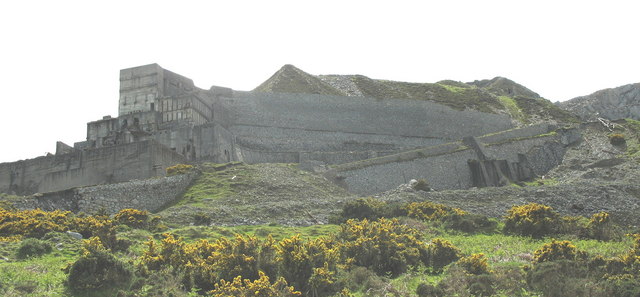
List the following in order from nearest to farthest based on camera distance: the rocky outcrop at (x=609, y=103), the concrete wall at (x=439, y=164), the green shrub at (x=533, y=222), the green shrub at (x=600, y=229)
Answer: the green shrub at (x=600, y=229)
the green shrub at (x=533, y=222)
the concrete wall at (x=439, y=164)
the rocky outcrop at (x=609, y=103)

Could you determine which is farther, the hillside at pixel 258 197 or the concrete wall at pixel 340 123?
the concrete wall at pixel 340 123

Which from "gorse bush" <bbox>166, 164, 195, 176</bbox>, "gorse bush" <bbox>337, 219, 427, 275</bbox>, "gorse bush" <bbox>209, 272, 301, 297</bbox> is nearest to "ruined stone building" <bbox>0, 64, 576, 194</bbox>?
"gorse bush" <bbox>166, 164, 195, 176</bbox>

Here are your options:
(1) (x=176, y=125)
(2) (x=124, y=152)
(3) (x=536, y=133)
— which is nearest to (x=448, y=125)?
(3) (x=536, y=133)

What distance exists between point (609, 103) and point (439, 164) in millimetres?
51144

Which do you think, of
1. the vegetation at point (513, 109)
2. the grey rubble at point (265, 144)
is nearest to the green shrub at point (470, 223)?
the grey rubble at point (265, 144)

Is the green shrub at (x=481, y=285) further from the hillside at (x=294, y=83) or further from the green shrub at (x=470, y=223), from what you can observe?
the hillside at (x=294, y=83)

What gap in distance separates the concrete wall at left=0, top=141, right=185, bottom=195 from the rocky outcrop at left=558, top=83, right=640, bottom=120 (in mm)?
58358

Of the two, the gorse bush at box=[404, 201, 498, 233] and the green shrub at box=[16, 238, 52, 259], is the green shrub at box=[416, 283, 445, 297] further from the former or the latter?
the green shrub at box=[16, 238, 52, 259]

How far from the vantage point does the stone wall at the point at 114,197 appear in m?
39.2

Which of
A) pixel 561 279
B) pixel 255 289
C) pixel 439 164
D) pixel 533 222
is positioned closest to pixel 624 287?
pixel 561 279

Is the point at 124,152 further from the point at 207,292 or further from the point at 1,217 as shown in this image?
the point at 207,292

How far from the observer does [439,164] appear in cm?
5488

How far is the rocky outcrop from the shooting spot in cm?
8969

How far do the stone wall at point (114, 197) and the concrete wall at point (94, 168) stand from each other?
247 inches
